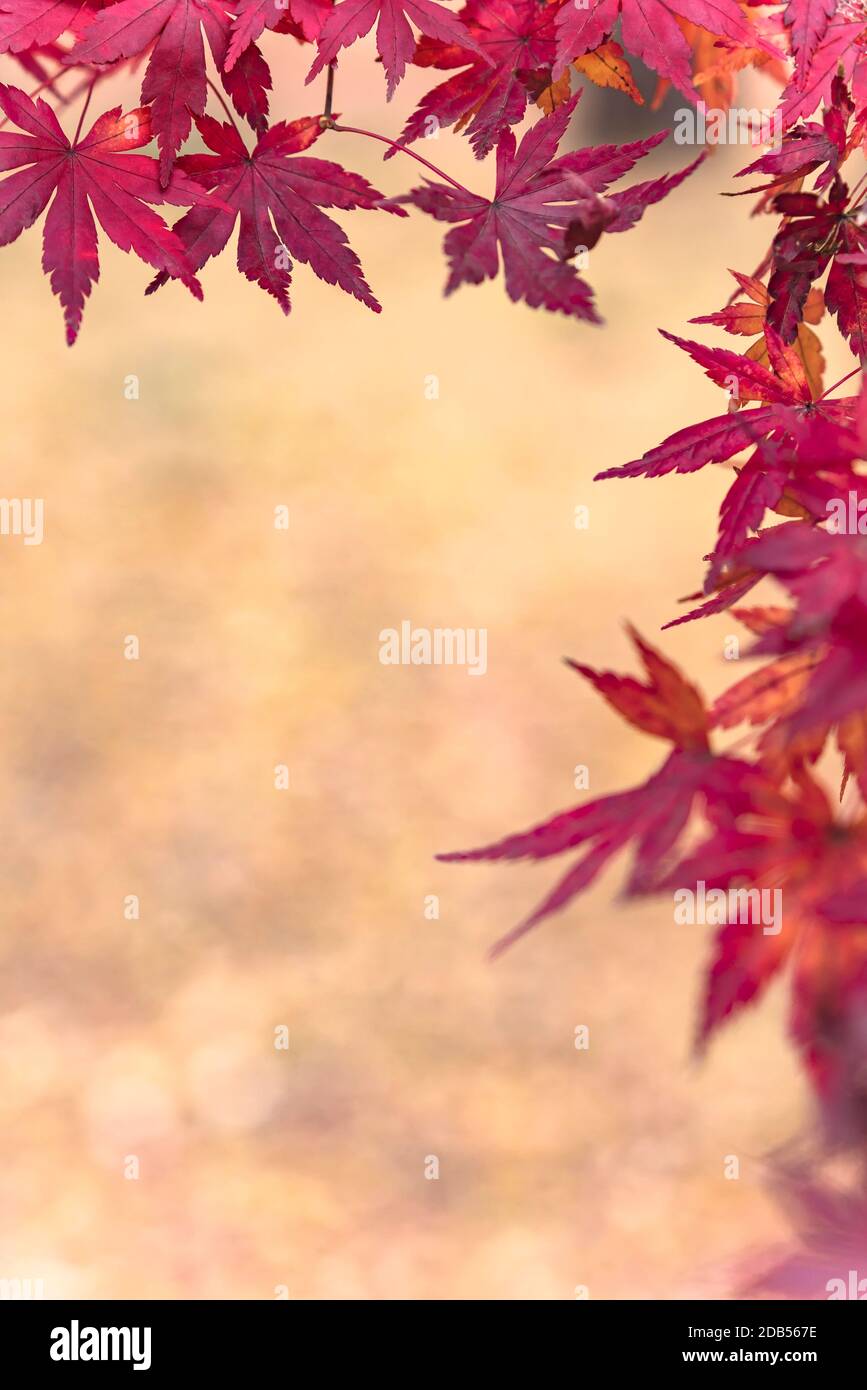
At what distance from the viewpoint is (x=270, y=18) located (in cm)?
110

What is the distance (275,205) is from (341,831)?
2179 mm

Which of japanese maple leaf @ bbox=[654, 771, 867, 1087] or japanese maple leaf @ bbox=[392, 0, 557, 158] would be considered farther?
japanese maple leaf @ bbox=[392, 0, 557, 158]

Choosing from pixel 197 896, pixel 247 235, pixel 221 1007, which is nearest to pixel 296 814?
pixel 197 896

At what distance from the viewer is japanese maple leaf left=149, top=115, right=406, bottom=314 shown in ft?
3.92

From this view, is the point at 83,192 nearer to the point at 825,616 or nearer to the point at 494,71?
the point at 494,71

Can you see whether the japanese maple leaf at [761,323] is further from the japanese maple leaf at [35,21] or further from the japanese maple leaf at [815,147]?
the japanese maple leaf at [35,21]

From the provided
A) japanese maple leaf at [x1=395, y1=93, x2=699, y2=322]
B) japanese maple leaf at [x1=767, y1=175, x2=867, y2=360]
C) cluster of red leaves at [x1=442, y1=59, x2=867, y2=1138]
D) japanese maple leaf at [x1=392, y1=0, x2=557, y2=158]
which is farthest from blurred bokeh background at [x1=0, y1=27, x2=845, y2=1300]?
japanese maple leaf at [x1=392, y1=0, x2=557, y2=158]

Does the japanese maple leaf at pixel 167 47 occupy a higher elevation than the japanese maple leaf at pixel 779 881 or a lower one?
higher

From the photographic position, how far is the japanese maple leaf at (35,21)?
1115mm

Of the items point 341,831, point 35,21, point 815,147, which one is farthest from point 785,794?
point 341,831

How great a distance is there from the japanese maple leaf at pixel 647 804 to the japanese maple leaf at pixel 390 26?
2.03 ft

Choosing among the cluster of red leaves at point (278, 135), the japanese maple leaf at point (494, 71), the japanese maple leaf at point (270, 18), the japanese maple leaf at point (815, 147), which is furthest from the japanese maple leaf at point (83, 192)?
the japanese maple leaf at point (815, 147)

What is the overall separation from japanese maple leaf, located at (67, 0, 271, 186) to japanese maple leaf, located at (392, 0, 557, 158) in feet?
0.64

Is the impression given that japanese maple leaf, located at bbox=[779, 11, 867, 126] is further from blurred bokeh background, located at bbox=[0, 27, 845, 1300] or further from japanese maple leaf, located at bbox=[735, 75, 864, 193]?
blurred bokeh background, located at bbox=[0, 27, 845, 1300]
